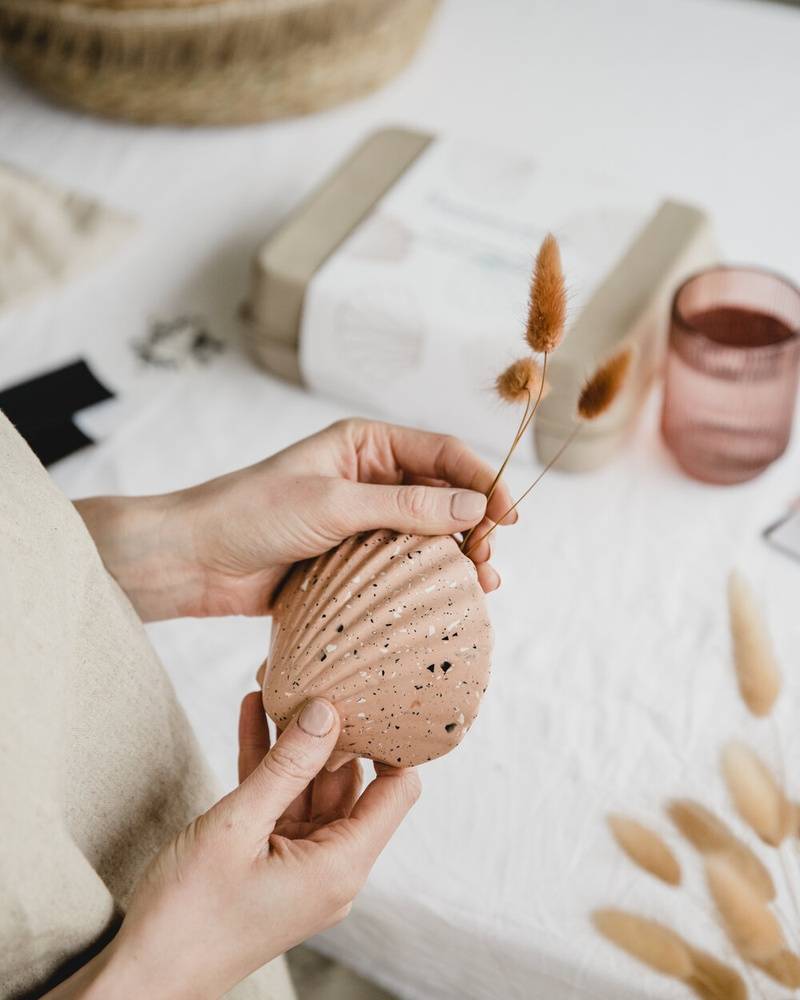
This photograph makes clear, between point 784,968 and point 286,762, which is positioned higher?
point 286,762

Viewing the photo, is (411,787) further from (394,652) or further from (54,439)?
(54,439)

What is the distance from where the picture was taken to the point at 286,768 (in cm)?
45

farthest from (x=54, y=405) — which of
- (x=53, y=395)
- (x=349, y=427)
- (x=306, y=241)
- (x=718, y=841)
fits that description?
(x=718, y=841)

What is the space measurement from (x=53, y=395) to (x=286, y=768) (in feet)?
1.54

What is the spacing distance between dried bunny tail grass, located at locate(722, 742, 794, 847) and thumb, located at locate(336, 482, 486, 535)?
0.72 feet

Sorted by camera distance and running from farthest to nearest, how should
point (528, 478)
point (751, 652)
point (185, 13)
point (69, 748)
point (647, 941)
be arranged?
point (185, 13) < point (528, 478) < point (751, 652) < point (647, 941) < point (69, 748)

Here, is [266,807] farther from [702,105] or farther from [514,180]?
[702,105]

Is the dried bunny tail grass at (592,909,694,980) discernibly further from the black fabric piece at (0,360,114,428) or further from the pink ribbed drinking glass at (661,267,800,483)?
the black fabric piece at (0,360,114,428)

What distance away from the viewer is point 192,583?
61 centimetres

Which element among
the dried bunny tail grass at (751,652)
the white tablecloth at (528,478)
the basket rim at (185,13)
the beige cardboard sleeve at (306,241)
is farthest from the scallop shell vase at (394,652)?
the basket rim at (185,13)

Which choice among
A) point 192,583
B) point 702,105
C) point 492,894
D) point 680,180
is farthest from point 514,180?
point 492,894

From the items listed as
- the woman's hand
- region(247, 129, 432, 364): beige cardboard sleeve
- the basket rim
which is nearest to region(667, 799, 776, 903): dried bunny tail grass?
the woman's hand

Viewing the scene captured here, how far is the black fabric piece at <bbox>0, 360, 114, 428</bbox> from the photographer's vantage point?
80 centimetres

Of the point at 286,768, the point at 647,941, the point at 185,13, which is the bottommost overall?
the point at 647,941
